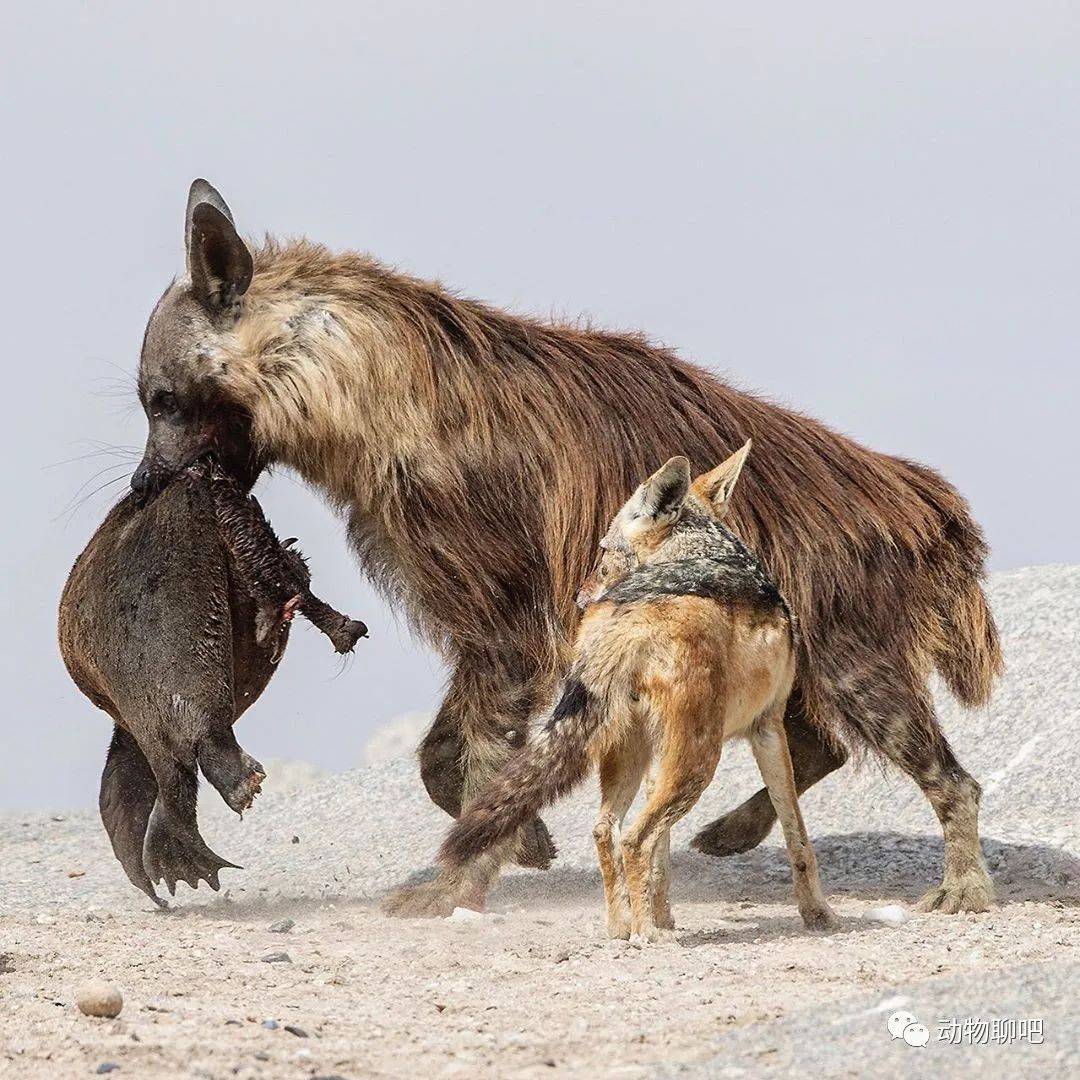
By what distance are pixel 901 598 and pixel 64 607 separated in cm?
345

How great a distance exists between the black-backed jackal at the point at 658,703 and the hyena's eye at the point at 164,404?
2040mm

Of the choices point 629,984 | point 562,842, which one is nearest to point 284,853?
point 562,842

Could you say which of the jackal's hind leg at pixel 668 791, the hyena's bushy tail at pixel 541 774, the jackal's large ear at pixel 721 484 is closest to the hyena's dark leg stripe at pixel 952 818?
the jackal's large ear at pixel 721 484

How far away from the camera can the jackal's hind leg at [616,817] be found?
550 cm

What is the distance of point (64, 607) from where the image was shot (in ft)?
23.9

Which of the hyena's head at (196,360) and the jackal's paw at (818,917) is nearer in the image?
the jackal's paw at (818,917)

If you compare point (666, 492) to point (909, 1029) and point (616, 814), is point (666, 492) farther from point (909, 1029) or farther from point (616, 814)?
point (909, 1029)

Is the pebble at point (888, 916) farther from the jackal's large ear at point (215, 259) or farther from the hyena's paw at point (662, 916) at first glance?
the jackal's large ear at point (215, 259)

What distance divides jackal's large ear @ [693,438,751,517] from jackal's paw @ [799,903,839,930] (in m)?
1.40

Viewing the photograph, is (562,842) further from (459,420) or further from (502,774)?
(502,774)

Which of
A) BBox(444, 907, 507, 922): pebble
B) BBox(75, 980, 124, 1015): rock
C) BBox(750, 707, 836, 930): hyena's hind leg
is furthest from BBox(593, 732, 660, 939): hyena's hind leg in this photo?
BBox(75, 980, 124, 1015): rock

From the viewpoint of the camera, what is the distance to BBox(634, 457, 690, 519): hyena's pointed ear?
19.3 ft

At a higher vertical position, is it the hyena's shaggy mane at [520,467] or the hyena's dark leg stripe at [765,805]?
the hyena's shaggy mane at [520,467]

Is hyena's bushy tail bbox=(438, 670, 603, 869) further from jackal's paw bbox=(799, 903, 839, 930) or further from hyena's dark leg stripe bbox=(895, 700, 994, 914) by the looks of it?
hyena's dark leg stripe bbox=(895, 700, 994, 914)
